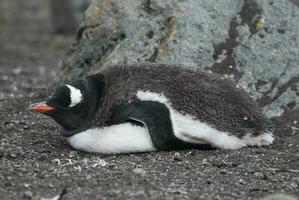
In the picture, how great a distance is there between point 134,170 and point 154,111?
2.09 ft

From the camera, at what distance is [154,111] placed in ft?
20.4

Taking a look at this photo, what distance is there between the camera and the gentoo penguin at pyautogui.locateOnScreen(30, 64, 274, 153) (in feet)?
20.5

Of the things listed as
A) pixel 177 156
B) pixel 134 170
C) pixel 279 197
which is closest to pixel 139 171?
pixel 134 170

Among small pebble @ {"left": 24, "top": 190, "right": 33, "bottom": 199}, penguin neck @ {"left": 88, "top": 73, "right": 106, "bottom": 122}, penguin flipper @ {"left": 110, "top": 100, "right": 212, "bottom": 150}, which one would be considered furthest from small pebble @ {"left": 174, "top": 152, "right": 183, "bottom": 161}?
small pebble @ {"left": 24, "top": 190, "right": 33, "bottom": 199}

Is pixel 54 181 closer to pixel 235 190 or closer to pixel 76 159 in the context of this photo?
pixel 76 159

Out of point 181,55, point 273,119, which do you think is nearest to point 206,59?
point 181,55

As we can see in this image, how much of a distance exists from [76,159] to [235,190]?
4.65ft

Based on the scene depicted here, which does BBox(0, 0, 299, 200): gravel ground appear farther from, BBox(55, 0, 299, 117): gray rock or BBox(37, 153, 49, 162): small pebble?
BBox(55, 0, 299, 117): gray rock

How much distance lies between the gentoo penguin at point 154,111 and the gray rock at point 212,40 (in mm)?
1377

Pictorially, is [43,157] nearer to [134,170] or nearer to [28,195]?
[134,170]

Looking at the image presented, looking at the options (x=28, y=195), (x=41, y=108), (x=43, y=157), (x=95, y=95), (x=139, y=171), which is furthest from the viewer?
(x=95, y=95)

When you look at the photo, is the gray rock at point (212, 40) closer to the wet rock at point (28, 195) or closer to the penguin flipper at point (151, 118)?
the penguin flipper at point (151, 118)

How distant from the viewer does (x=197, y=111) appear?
6.32 m

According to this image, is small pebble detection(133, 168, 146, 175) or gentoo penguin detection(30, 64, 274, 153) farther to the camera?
gentoo penguin detection(30, 64, 274, 153)
